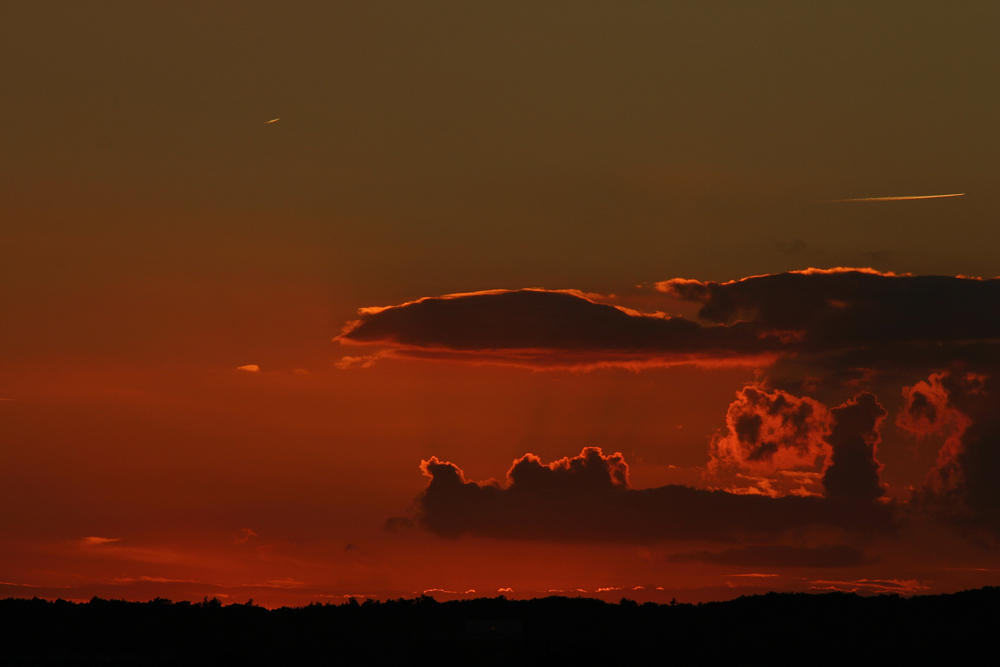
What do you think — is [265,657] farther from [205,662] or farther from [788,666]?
[788,666]

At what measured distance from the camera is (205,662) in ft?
640

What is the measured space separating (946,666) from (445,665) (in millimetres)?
73788

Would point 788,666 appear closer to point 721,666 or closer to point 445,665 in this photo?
point 721,666

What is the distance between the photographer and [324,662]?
198 m

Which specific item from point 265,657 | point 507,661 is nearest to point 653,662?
point 507,661

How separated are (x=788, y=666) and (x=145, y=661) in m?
93.9

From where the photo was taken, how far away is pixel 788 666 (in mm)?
196250

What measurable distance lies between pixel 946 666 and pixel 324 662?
301 feet

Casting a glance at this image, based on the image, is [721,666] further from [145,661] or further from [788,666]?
[145,661]

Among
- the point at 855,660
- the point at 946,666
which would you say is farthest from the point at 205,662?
the point at 946,666

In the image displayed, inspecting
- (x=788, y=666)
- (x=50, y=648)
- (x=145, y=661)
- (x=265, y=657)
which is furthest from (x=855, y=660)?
(x=50, y=648)

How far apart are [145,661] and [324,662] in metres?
25.8

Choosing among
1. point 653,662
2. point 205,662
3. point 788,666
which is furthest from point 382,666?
point 788,666

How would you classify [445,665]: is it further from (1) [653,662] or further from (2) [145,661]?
(2) [145,661]
